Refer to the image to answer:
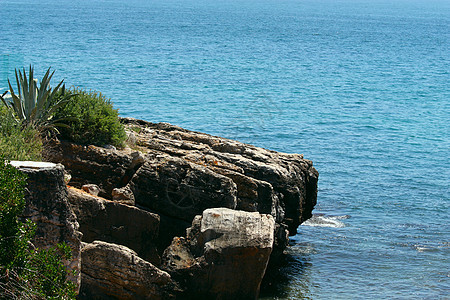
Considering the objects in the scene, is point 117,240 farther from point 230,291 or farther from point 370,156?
point 370,156

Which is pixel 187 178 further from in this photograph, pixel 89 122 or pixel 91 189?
pixel 89 122

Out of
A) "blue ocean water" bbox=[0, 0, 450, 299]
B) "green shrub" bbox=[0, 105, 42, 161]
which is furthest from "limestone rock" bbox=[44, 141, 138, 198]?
"blue ocean water" bbox=[0, 0, 450, 299]

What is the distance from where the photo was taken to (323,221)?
18.8m

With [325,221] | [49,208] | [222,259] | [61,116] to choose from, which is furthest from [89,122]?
[325,221]

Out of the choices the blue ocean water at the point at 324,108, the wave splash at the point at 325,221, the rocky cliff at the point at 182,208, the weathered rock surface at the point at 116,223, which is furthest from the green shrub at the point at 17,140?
the wave splash at the point at 325,221

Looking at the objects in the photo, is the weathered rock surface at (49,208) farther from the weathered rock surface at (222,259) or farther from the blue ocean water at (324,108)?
the blue ocean water at (324,108)

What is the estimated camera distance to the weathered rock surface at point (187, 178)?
11844 millimetres

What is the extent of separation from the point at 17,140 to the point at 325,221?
11003mm

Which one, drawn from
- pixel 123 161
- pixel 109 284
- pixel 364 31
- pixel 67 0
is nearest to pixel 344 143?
pixel 123 161

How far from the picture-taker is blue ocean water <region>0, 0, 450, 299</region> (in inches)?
621

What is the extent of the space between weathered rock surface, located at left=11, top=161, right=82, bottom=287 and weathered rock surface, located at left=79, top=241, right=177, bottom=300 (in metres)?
1.79

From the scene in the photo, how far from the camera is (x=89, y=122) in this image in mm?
12812

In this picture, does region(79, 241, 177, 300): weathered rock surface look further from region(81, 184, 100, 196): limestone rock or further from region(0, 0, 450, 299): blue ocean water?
region(0, 0, 450, 299): blue ocean water

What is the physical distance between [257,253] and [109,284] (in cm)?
261
